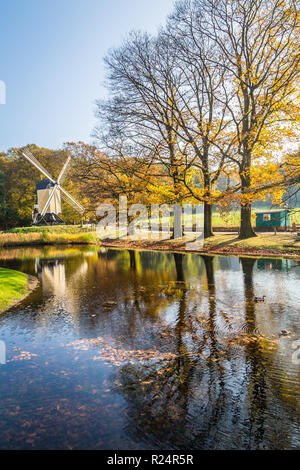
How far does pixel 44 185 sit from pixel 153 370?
4745 centimetres

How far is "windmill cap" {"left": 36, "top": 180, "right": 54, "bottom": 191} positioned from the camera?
49.1 m

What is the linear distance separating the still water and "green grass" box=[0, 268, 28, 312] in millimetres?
577

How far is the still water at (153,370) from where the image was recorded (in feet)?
14.3

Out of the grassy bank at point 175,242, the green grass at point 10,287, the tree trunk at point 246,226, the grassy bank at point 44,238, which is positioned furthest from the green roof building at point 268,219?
the green grass at point 10,287

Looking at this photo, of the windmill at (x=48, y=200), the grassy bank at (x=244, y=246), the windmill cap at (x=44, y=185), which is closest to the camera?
the grassy bank at (x=244, y=246)

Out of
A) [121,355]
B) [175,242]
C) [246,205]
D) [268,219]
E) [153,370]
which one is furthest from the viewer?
[268,219]

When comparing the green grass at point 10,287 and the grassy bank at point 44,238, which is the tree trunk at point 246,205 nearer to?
the green grass at point 10,287

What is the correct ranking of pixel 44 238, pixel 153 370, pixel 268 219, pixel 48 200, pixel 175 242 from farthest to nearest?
pixel 48 200 → pixel 44 238 → pixel 268 219 → pixel 175 242 → pixel 153 370

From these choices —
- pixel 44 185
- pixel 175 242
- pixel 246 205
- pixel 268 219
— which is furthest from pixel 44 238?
pixel 268 219

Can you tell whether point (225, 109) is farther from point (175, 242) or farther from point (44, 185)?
point (44, 185)

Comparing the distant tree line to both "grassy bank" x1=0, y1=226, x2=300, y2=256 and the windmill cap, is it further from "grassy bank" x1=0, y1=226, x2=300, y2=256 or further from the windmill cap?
the windmill cap

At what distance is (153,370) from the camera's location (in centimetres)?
614

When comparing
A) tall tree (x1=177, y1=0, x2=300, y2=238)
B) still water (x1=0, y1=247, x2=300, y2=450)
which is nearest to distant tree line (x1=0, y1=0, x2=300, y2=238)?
tall tree (x1=177, y1=0, x2=300, y2=238)
